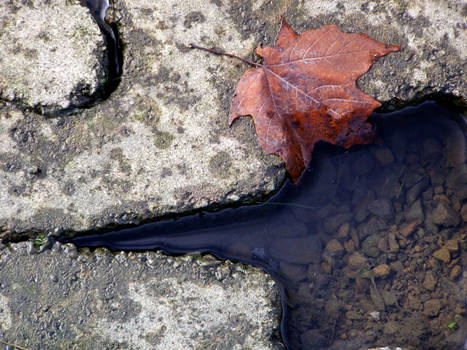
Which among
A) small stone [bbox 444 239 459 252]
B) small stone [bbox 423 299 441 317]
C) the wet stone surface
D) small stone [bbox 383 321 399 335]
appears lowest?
small stone [bbox 383 321 399 335]

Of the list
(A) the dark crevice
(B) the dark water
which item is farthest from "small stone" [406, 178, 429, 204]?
(A) the dark crevice

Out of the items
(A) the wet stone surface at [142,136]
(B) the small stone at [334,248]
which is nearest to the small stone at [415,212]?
(B) the small stone at [334,248]

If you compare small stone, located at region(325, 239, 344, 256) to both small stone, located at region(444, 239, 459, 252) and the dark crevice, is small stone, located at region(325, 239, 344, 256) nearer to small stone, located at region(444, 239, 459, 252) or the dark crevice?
small stone, located at region(444, 239, 459, 252)

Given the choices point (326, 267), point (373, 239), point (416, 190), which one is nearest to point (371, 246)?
point (373, 239)

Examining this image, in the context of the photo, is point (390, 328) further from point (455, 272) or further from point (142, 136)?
point (142, 136)

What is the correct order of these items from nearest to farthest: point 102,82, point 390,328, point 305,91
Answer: point 305,91 < point 102,82 < point 390,328

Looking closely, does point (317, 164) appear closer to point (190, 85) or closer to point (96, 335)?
point (190, 85)
